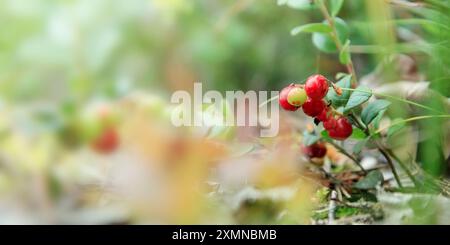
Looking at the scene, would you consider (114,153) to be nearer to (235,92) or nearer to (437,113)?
(235,92)

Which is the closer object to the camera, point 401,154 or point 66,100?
point 401,154

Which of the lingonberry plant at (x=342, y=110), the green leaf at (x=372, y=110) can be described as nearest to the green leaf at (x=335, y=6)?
the lingonberry plant at (x=342, y=110)

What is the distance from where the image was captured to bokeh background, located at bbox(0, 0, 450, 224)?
25.4 inches

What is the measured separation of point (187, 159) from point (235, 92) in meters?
0.12

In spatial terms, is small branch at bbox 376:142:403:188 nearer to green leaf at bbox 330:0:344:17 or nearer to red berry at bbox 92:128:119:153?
green leaf at bbox 330:0:344:17

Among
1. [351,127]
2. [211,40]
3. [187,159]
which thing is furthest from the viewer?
[211,40]

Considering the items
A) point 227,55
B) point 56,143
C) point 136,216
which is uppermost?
point 227,55

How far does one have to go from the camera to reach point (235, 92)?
745mm

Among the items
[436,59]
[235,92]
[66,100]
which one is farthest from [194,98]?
[436,59]

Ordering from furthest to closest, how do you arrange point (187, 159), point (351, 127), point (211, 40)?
point (211, 40) < point (187, 159) < point (351, 127)

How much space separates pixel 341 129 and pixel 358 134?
0.03 meters

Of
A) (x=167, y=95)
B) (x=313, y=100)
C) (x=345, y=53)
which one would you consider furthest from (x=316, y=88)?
(x=167, y=95)

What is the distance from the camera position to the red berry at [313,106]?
518 millimetres

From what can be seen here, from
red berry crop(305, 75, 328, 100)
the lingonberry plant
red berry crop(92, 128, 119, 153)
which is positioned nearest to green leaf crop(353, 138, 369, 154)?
the lingonberry plant
